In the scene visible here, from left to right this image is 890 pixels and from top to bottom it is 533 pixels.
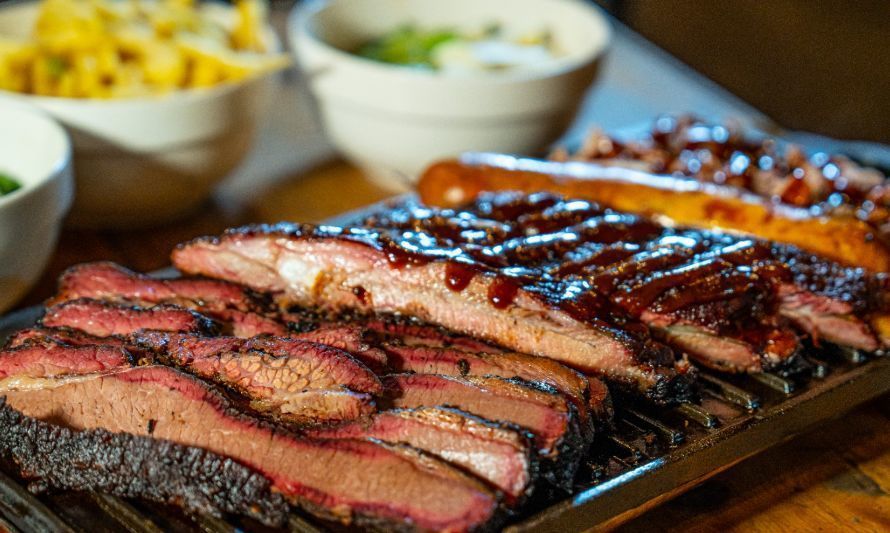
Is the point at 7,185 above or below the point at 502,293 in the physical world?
below

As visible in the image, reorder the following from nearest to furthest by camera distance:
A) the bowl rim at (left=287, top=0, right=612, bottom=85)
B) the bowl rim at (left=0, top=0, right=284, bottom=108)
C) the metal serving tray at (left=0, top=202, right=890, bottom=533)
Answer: the metal serving tray at (left=0, top=202, right=890, bottom=533) → the bowl rim at (left=0, top=0, right=284, bottom=108) → the bowl rim at (left=287, top=0, right=612, bottom=85)

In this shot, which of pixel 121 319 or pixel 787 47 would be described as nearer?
pixel 121 319

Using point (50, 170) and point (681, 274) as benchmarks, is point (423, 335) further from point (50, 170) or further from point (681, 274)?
point (50, 170)

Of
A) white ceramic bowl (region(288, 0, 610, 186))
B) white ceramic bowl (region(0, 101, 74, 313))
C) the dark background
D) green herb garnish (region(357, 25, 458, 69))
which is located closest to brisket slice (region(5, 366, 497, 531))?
white ceramic bowl (region(0, 101, 74, 313))

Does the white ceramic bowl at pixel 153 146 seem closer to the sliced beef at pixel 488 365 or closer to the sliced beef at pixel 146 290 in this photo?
the sliced beef at pixel 146 290

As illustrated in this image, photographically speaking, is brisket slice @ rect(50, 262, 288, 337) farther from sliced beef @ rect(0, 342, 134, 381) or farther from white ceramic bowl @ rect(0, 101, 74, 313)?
white ceramic bowl @ rect(0, 101, 74, 313)

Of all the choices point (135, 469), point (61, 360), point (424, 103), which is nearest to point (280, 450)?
point (135, 469)
